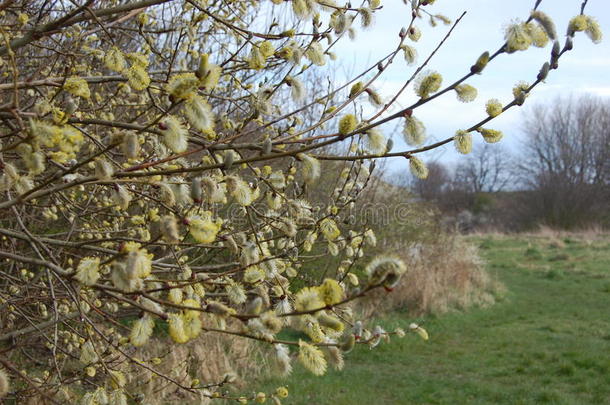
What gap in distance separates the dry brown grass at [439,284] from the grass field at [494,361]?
0.96 feet

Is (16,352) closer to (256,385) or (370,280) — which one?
(256,385)

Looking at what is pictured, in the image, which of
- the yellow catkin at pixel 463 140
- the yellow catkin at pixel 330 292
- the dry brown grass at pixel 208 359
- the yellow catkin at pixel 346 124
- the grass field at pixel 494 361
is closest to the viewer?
the yellow catkin at pixel 330 292

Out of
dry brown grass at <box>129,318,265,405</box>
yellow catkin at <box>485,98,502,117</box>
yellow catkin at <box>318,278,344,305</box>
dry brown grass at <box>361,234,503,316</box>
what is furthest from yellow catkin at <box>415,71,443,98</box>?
dry brown grass at <box>361,234,503,316</box>

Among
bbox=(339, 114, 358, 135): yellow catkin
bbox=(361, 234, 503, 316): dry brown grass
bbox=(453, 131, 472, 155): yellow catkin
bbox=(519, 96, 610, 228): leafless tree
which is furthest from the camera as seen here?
bbox=(519, 96, 610, 228): leafless tree

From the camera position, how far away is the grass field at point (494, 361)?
5.45 meters

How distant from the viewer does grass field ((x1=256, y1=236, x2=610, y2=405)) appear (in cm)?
545

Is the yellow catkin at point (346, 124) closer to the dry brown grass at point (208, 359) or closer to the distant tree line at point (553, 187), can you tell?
the dry brown grass at point (208, 359)

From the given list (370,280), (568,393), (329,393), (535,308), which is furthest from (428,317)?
(370,280)

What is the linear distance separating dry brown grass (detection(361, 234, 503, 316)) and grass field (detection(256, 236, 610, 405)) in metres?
0.29

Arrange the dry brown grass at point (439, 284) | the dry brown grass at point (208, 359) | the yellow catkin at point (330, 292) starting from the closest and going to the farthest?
the yellow catkin at point (330, 292) → the dry brown grass at point (208, 359) → the dry brown grass at point (439, 284)

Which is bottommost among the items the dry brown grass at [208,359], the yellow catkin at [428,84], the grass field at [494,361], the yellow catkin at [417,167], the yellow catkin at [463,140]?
the grass field at [494,361]

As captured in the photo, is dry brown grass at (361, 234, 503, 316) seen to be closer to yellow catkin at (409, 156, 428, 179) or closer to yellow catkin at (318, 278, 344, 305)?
yellow catkin at (409, 156, 428, 179)

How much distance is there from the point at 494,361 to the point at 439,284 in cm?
335

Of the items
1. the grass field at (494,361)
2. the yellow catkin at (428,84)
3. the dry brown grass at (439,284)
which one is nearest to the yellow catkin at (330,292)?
the yellow catkin at (428,84)
